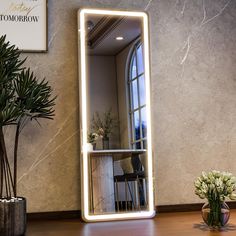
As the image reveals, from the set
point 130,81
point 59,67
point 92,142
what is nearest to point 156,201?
point 92,142

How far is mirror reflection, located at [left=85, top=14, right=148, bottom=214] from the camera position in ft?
12.4

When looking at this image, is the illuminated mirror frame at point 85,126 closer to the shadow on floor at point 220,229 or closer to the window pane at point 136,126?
the window pane at point 136,126

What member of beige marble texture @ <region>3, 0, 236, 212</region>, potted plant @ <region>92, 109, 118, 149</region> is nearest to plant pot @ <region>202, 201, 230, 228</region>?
beige marble texture @ <region>3, 0, 236, 212</region>

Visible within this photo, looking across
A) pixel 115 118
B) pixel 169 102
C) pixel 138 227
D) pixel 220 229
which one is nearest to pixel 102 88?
pixel 115 118

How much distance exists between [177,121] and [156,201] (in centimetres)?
75

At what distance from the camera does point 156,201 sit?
4.05m

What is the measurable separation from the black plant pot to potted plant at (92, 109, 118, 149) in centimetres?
95

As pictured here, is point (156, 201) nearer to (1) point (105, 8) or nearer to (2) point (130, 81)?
(2) point (130, 81)

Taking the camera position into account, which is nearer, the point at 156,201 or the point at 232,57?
the point at 156,201

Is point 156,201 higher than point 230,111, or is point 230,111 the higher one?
point 230,111

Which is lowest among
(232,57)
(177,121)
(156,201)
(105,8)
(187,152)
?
(156,201)

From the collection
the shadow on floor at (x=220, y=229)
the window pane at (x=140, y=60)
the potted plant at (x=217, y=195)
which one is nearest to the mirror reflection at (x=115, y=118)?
the window pane at (x=140, y=60)

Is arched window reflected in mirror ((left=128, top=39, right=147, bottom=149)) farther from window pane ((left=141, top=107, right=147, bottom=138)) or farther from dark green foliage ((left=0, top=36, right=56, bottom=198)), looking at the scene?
dark green foliage ((left=0, top=36, right=56, bottom=198))

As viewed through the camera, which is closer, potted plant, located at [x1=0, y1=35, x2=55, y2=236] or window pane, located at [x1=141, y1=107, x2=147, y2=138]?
potted plant, located at [x1=0, y1=35, x2=55, y2=236]
